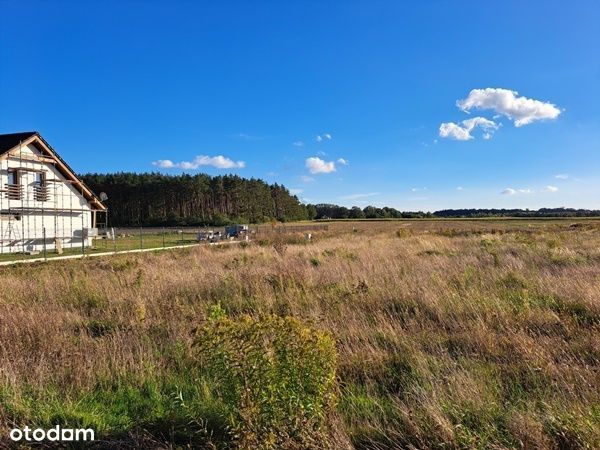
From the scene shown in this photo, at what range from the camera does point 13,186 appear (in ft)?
99.6

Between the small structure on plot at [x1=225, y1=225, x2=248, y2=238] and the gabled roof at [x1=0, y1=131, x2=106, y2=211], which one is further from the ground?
the gabled roof at [x1=0, y1=131, x2=106, y2=211]

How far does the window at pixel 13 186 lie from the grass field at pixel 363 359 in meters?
25.0

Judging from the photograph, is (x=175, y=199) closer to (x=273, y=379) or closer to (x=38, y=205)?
(x=38, y=205)

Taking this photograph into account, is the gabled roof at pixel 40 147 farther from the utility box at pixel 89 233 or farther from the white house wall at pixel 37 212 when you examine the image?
the utility box at pixel 89 233

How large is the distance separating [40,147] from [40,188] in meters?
3.15

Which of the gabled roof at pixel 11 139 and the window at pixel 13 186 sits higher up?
the gabled roof at pixel 11 139

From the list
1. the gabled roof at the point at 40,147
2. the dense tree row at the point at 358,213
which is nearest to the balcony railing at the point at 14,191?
the gabled roof at the point at 40,147

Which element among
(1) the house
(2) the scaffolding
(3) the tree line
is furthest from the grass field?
(3) the tree line

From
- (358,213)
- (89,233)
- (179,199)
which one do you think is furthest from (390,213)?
(89,233)

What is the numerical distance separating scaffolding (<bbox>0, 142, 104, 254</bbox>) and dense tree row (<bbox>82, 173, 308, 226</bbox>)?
57.8 metres

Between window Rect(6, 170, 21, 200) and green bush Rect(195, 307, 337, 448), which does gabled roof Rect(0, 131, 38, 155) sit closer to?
window Rect(6, 170, 21, 200)

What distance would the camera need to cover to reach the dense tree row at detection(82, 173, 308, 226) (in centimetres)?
10125

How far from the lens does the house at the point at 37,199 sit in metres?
30.1

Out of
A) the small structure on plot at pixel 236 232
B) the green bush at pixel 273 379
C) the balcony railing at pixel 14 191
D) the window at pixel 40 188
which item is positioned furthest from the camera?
the small structure on plot at pixel 236 232
